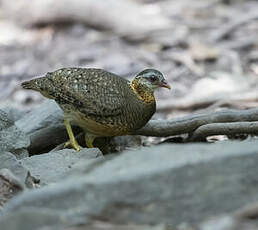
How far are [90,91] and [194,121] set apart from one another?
94cm

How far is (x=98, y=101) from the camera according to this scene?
18.7ft

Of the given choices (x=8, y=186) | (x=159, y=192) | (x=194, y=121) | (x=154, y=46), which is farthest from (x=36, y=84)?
(x=154, y=46)

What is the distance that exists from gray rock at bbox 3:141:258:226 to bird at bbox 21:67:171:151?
7.50 feet

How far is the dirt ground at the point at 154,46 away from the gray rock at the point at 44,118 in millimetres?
2450

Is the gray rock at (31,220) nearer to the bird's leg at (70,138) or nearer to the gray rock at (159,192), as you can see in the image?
the gray rock at (159,192)

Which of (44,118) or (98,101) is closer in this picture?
(98,101)

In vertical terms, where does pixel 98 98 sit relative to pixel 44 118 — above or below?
above

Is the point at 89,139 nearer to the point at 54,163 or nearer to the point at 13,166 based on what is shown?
the point at 54,163

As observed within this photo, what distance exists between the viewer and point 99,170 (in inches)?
138

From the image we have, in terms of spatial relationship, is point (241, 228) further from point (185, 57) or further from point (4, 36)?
point (4, 36)

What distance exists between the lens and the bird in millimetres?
5727

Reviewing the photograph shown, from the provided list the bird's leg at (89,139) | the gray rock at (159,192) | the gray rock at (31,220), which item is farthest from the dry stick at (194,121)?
the gray rock at (31,220)

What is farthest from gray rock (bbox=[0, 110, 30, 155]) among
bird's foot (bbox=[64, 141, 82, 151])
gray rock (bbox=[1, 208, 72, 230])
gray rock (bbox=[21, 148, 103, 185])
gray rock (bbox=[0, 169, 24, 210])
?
gray rock (bbox=[1, 208, 72, 230])

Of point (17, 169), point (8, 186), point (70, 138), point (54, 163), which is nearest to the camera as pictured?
point (8, 186)
